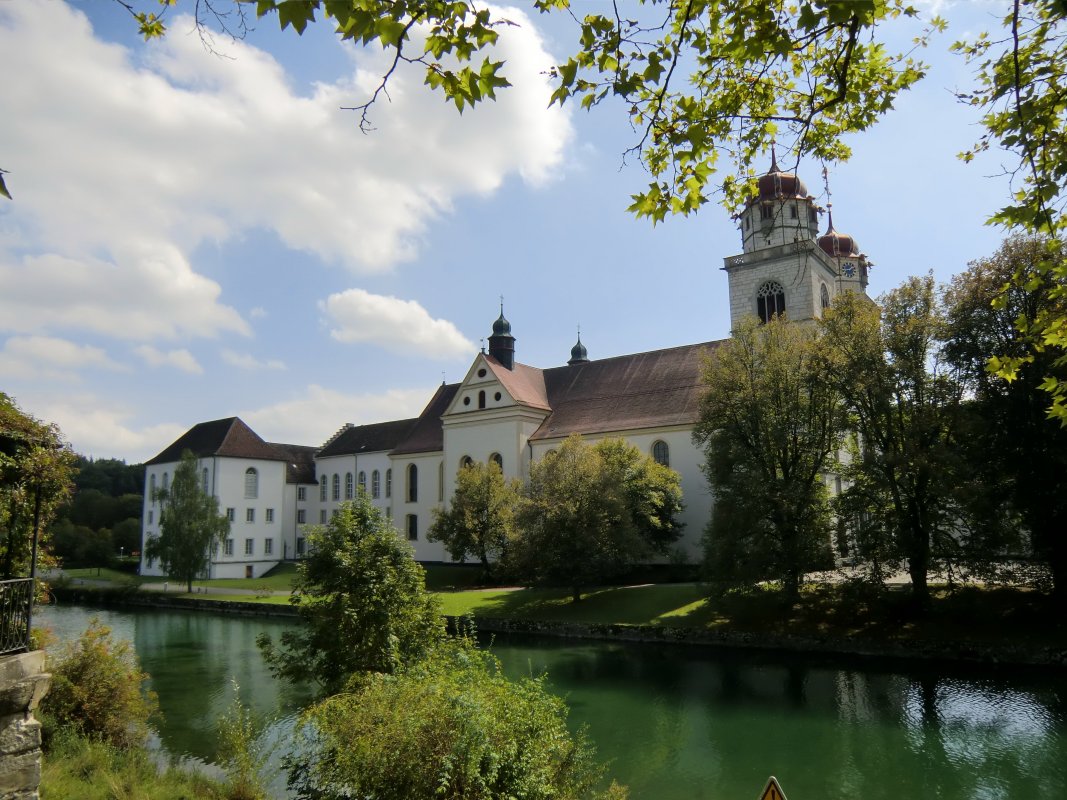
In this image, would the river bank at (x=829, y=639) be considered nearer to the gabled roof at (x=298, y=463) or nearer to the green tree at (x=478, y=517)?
the green tree at (x=478, y=517)

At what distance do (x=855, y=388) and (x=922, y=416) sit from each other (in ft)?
7.48

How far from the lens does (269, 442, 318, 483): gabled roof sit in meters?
62.3

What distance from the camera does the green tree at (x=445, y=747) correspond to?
6395 millimetres

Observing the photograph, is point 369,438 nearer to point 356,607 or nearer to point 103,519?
point 103,519

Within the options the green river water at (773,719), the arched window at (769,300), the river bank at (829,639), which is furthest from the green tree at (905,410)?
the arched window at (769,300)

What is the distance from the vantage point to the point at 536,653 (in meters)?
23.3

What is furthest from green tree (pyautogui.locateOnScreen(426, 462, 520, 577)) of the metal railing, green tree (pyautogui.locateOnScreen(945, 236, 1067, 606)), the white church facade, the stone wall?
the stone wall

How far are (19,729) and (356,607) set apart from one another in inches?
209

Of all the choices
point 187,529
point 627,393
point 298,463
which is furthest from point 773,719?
point 298,463

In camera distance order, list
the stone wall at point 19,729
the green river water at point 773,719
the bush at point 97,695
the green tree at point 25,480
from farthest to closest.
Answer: the green river water at point 773,719 < the bush at point 97,695 < the green tree at point 25,480 < the stone wall at point 19,729

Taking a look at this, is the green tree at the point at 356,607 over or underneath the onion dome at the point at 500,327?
underneath

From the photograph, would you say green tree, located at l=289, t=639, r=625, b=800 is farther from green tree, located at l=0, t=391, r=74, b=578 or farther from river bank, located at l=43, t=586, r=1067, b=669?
river bank, located at l=43, t=586, r=1067, b=669

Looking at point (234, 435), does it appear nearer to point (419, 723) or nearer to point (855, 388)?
point (855, 388)

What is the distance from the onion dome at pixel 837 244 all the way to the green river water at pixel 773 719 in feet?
118
